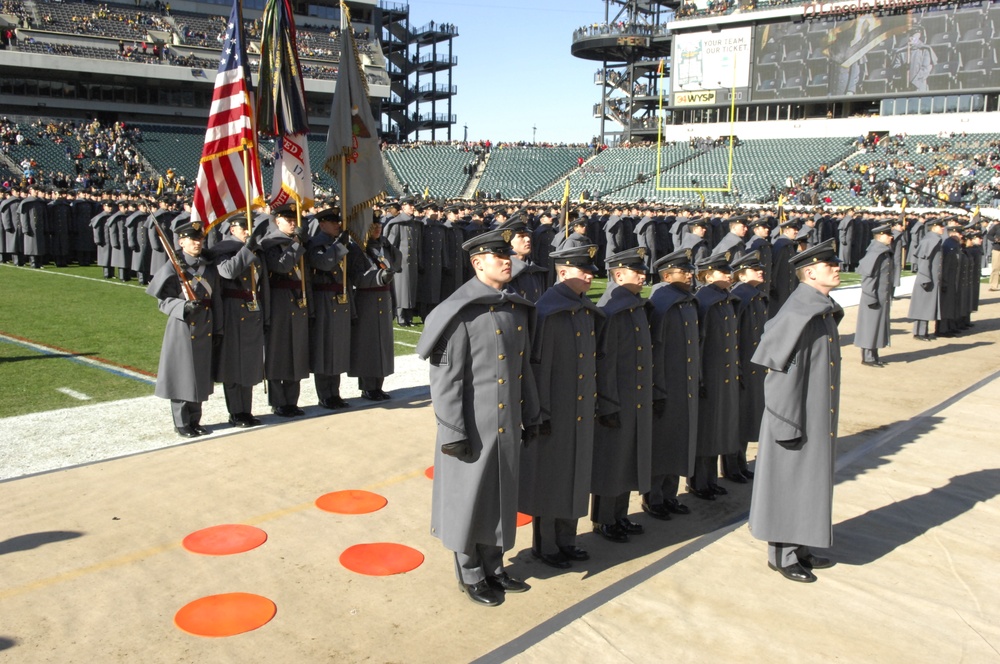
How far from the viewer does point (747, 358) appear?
6.62 meters

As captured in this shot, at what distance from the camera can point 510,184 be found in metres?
50.0

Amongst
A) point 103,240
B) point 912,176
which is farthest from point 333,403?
point 912,176

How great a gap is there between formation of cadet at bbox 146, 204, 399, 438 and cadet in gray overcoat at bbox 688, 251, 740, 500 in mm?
3436

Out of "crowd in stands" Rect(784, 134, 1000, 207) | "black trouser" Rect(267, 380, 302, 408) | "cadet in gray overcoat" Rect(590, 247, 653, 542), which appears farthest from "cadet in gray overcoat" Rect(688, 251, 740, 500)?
"crowd in stands" Rect(784, 134, 1000, 207)

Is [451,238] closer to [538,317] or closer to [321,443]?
[321,443]

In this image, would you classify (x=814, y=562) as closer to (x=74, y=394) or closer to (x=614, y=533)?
(x=614, y=533)

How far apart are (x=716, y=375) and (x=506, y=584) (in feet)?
7.92

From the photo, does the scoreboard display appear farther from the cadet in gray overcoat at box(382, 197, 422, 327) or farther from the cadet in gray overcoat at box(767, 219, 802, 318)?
the cadet in gray overcoat at box(382, 197, 422, 327)

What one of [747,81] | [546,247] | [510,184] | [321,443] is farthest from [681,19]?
[321,443]

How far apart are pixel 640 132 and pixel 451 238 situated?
168 ft

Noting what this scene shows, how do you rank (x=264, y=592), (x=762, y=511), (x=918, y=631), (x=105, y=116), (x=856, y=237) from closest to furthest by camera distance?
(x=918, y=631) → (x=264, y=592) → (x=762, y=511) → (x=856, y=237) → (x=105, y=116)

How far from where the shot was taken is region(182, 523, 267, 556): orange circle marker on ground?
501cm

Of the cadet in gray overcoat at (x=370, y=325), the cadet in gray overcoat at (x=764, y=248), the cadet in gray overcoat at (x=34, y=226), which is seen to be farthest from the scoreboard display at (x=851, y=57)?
the cadet in gray overcoat at (x=370, y=325)

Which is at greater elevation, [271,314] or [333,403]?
[271,314]
